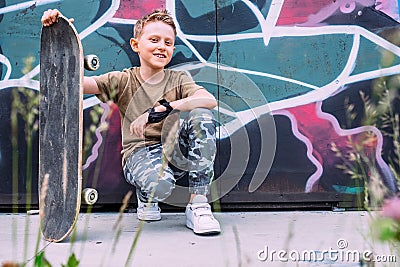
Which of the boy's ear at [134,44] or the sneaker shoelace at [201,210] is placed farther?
the boy's ear at [134,44]

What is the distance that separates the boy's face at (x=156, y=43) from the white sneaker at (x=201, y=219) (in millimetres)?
682

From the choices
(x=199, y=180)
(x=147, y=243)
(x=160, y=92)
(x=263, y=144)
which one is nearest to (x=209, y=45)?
(x=160, y=92)

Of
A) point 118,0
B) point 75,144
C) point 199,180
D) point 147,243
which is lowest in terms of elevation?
point 147,243

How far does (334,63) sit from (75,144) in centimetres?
144

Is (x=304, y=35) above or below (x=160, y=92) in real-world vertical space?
above

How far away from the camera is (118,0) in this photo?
8.71ft

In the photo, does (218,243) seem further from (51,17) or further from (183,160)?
(51,17)

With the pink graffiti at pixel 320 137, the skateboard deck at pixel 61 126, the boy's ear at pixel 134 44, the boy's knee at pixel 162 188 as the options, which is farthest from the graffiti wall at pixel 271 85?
the skateboard deck at pixel 61 126

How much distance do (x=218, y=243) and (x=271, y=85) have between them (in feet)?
3.52

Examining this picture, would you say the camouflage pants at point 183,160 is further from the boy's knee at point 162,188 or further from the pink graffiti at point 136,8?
the pink graffiti at point 136,8

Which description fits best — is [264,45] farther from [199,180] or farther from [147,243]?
[147,243]

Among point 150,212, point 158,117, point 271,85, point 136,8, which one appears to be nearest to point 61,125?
point 158,117

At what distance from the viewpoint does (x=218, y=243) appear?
181cm

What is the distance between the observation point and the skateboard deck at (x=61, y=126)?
1.85 meters
